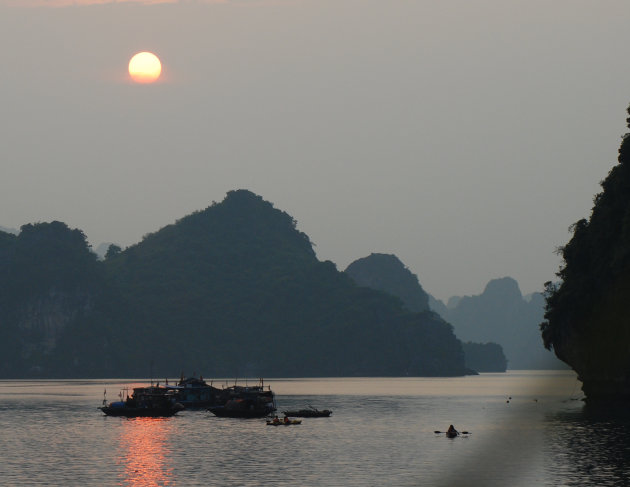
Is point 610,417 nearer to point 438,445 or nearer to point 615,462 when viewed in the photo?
point 438,445

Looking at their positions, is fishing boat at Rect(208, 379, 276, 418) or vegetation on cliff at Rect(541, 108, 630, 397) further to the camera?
fishing boat at Rect(208, 379, 276, 418)

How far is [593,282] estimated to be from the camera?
5482 inches

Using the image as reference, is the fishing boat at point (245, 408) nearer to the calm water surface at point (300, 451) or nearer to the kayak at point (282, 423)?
the calm water surface at point (300, 451)

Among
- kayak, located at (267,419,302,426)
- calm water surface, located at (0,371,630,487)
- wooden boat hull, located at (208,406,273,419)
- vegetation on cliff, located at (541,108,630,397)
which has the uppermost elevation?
vegetation on cliff, located at (541,108,630,397)

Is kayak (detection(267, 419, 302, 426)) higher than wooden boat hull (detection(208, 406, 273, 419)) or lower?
lower

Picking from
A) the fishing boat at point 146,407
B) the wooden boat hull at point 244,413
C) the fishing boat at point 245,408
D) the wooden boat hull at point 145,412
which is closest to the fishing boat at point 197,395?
the fishing boat at point 245,408

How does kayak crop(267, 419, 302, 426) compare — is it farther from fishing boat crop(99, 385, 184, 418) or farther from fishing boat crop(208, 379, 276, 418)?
fishing boat crop(99, 385, 184, 418)

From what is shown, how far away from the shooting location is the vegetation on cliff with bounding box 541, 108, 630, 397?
132000mm

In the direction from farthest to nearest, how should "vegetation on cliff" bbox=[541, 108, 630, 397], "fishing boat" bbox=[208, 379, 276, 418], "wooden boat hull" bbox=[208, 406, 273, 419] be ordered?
"fishing boat" bbox=[208, 379, 276, 418]
"wooden boat hull" bbox=[208, 406, 273, 419]
"vegetation on cliff" bbox=[541, 108, 630, 397]

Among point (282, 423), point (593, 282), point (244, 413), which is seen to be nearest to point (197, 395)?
point (244, 413)

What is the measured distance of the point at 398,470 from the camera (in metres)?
79.8

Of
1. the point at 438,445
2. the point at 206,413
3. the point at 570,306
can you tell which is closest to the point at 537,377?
the point at 438,445

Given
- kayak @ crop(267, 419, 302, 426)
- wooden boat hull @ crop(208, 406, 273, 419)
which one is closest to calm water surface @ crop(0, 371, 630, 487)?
kayak @ crop(267, 419, 302, 426)

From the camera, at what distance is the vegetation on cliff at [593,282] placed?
132m
